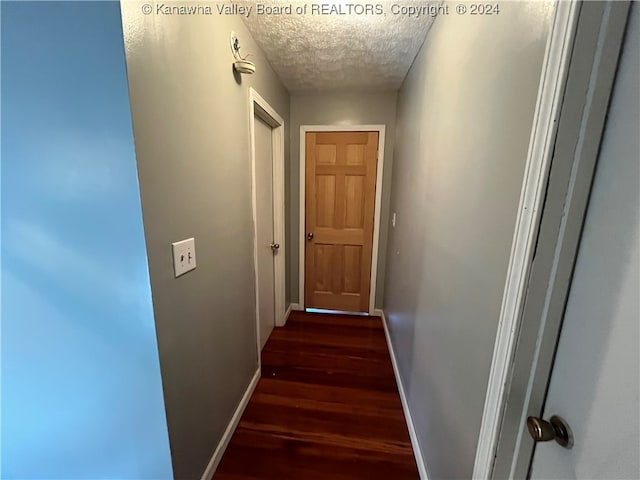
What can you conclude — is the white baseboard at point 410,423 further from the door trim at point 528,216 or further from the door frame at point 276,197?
the door frame at point 276,197

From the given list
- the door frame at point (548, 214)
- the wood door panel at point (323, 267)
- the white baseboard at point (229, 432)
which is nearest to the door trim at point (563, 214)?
the door frame at point (548, 214)

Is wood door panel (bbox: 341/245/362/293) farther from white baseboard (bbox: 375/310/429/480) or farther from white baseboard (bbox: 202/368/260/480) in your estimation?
white baseboard (bbox: 202/368/260/480)

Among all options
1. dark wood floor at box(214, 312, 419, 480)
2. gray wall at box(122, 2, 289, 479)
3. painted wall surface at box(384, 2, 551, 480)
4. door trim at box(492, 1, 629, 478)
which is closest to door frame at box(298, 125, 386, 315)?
dark wood floor at box(214, 312, 419, 480)

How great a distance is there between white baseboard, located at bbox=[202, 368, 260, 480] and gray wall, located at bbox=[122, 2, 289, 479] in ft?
0.17

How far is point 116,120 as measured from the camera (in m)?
0.77

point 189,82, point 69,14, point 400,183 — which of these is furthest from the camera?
point 400,183

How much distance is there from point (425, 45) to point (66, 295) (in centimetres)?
218

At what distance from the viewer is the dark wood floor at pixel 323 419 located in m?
1.38

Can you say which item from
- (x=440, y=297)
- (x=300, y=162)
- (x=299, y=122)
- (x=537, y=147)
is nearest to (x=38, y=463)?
(x=440, y=297)

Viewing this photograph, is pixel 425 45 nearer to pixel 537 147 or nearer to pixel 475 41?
pixel 475 41

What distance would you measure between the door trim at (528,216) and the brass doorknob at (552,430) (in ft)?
0.24

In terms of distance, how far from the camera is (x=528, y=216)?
604mm

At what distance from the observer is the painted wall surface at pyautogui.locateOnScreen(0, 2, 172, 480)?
769 millimetres

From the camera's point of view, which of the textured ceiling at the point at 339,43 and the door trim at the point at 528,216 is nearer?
the door trim at the point at 528,216
